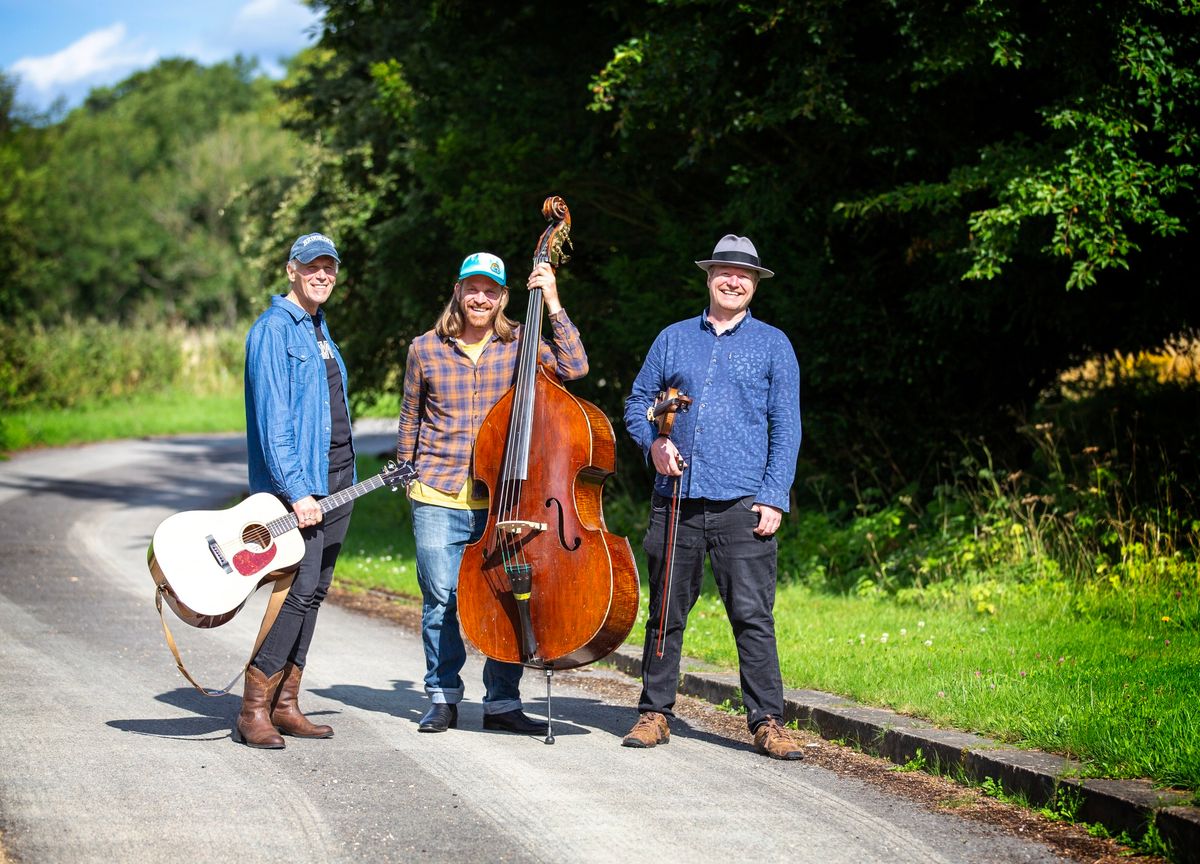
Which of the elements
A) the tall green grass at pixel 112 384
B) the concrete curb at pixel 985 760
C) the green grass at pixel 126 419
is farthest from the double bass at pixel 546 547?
the tall green grass at pixel 112 384

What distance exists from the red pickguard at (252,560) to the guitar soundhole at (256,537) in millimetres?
24

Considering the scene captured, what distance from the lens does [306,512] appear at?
20.2 feet

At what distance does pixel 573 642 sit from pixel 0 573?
764cm

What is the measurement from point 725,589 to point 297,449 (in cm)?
204

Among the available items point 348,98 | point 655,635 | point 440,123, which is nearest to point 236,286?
point 348,98

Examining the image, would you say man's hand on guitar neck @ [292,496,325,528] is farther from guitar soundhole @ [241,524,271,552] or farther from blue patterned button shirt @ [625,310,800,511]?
blue patterned button shirt @ [625,310,800,511]

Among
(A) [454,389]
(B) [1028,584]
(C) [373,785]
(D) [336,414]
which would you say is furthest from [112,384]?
(C) [373,785]

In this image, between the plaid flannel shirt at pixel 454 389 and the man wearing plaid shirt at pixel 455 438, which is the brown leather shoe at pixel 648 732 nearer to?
the man wearing plaid shirt at pixel 455 438

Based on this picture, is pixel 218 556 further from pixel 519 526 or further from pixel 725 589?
pixel 725 589

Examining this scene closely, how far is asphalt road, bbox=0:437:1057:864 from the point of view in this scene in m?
4.81

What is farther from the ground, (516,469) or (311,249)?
(311,249)

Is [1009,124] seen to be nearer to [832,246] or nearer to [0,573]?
[832,246]

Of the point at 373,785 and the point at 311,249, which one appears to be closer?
the point at 373,785

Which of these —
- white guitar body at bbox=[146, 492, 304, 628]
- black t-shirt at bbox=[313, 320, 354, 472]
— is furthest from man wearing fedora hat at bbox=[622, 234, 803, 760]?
white guitar body at bbox=[146, 492, 304, 628]
